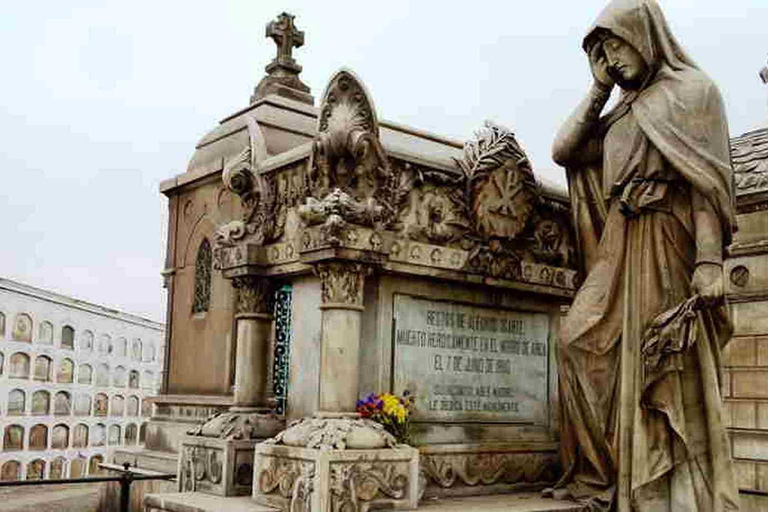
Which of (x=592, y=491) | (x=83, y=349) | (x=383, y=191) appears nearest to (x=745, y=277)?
(x=592, y=491)

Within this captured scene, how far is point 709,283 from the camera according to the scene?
605 cm

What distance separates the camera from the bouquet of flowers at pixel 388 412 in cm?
660

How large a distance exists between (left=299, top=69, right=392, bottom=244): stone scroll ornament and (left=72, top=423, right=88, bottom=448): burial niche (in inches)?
290

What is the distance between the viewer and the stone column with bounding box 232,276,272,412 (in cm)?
755

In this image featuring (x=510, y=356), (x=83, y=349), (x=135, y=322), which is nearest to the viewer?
(x=510, y=356)

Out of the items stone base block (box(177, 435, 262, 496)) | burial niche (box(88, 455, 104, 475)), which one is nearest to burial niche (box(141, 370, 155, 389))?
burial niche (box(88, 455, 104, 475))

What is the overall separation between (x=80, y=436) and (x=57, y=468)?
635 millimetres

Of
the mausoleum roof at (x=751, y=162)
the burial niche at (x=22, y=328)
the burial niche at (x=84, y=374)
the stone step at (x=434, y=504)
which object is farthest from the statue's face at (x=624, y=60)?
the burial niche at (x=84, y=374)

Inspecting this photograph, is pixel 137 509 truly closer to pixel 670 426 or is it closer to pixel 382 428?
pixel 382 428

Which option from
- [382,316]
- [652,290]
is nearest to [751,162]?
[652,290]

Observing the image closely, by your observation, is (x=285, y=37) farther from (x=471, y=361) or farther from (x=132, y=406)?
(x=132, y=406)

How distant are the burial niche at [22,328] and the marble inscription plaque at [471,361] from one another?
645cm

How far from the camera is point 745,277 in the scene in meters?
9.62

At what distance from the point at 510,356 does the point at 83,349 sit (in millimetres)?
7140
